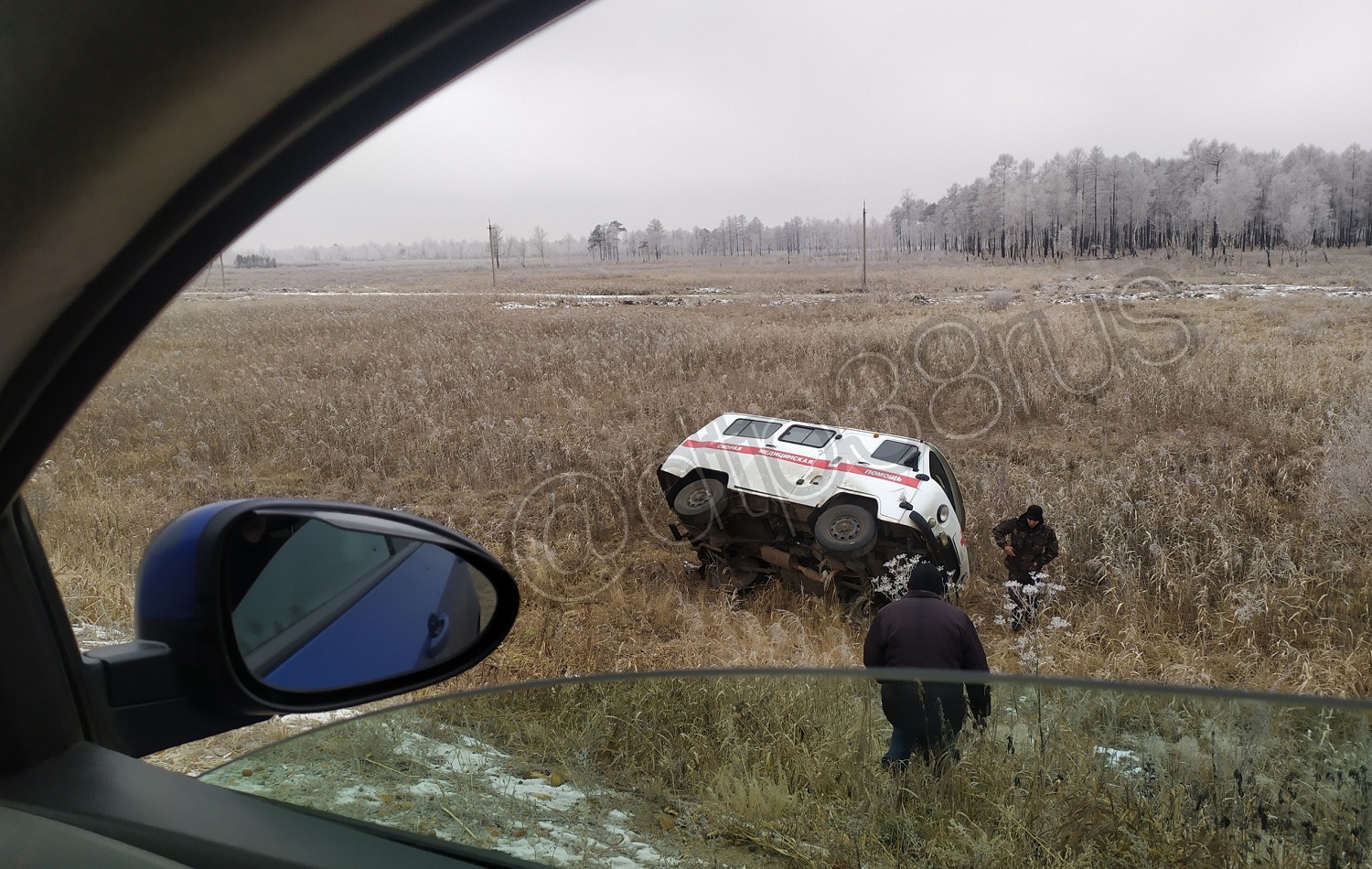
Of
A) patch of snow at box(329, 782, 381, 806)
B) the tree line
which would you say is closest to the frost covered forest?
the tree line

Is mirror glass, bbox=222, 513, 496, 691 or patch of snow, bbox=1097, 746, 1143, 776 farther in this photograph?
mirror glass, bbox=222, 513, 496, 691

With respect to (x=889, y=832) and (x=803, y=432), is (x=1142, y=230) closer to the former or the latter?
(x=803, y=432)

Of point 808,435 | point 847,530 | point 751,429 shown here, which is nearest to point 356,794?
point 847,530

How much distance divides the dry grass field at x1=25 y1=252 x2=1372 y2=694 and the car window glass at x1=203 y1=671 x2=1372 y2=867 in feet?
2.29

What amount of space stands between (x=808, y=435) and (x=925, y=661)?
3.57ft

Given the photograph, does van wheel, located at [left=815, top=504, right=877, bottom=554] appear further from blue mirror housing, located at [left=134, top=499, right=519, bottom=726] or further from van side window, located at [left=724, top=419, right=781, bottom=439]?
blue mirror housing, located at [left=134, top=499, right=519, bottom=726]

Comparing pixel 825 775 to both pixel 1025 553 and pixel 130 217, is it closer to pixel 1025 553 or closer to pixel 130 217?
pixel 130 217

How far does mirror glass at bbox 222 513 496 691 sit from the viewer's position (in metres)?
1.15

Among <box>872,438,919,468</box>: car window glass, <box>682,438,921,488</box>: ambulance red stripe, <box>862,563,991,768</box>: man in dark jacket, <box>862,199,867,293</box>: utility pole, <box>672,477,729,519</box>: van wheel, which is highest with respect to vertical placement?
<box>862,199,867,293</box>: utility pole

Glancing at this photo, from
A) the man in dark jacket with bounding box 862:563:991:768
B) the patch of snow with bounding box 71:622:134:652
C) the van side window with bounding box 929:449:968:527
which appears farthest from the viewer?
the van side window with bounding box 929:449:968:527

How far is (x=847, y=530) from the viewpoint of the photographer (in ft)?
6.31

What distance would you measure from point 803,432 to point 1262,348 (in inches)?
40.8

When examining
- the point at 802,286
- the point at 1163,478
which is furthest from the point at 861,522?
the point at 802,286

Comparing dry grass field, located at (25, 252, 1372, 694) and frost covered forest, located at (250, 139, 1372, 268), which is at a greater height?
frost covered forest, located at (250, 139, 1372, 268)
